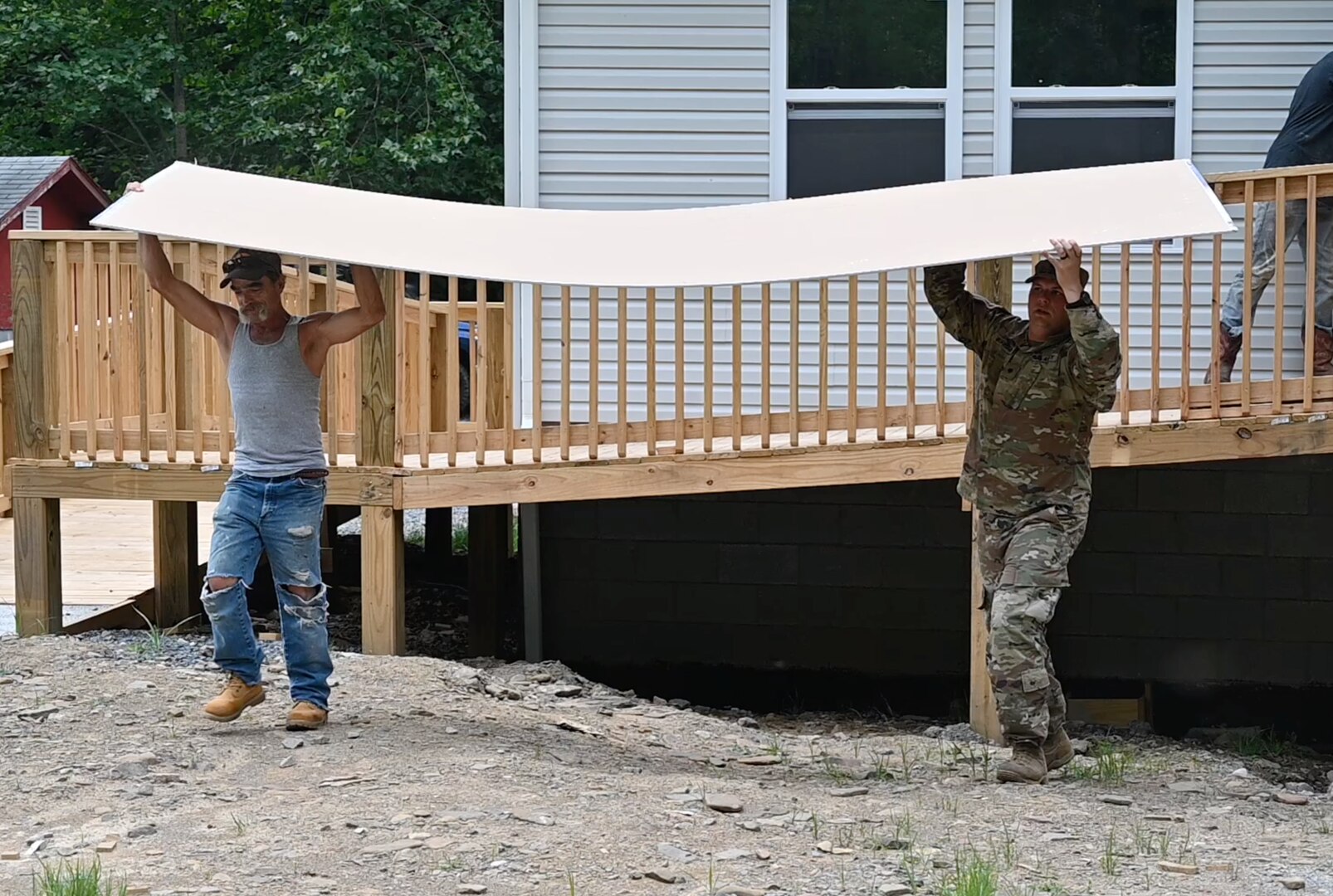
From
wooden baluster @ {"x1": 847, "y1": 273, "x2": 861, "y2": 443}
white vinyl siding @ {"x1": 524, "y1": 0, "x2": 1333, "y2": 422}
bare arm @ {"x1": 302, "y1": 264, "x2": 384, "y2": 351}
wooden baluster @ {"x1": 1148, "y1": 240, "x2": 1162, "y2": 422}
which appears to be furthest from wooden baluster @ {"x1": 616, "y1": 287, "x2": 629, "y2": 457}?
wooden baluster @ {"x1": 1148, "y1": 240, "x2": 1162, "y2": 422}

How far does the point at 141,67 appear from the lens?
29219mm

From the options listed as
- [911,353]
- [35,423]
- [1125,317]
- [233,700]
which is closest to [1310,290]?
[1125,317]

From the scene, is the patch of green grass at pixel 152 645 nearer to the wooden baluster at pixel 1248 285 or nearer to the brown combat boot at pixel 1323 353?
the wooden baluster at pixel 1248 285

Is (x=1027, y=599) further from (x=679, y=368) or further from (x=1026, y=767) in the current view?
(x=679, y=368)

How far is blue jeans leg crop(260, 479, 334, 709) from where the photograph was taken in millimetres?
6000

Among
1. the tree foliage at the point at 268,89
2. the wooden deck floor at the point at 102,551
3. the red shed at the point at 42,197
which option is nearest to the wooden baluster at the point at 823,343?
the wooden deck floor at the point at 102,551

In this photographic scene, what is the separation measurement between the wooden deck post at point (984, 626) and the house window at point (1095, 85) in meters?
1.69

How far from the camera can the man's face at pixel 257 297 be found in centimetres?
589

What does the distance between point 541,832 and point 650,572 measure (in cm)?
499

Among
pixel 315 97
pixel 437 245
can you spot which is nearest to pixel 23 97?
pixel 315 97

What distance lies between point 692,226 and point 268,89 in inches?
949

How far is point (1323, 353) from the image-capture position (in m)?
7.74

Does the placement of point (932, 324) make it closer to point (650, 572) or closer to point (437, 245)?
point (650, 572)

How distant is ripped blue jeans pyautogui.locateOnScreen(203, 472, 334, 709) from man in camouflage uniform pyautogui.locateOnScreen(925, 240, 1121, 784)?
7.49 ft
